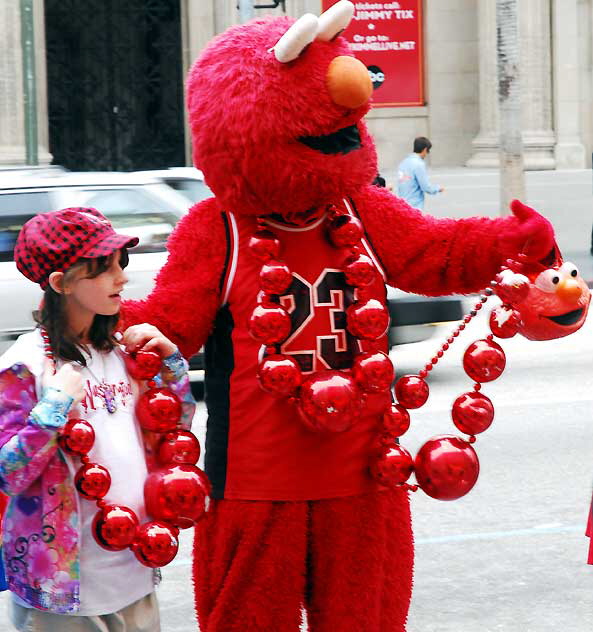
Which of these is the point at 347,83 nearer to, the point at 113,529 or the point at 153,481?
the point at 153,481

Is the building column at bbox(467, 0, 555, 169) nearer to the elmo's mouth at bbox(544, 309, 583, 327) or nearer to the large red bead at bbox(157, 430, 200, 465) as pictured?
the elmo's mouth at bbox(544, 309, 583, 327)

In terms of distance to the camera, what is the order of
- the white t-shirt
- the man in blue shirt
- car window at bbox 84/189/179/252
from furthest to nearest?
the man in blue shirt < car window at bbox 84/189/179/252 < the white t-shirt

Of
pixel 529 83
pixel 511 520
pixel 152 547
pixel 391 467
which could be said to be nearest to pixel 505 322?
pixel 391 467

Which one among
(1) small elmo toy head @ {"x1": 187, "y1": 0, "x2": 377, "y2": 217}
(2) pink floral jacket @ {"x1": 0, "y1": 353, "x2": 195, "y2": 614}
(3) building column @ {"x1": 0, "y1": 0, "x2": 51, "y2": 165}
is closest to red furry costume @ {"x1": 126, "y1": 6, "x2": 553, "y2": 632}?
(1) small elmo toy head @ {"x1": 187, "y1": 0, "x2": 377, "y2": 217}

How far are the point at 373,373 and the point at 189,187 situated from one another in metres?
5.87

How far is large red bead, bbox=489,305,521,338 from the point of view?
369cm

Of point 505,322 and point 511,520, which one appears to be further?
point 511,520

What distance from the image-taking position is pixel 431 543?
19.4 ft

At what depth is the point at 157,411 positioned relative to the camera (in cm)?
331

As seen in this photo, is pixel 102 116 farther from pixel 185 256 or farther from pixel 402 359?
pixel 185 256

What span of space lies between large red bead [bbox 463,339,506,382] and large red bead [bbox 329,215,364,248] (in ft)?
1.44

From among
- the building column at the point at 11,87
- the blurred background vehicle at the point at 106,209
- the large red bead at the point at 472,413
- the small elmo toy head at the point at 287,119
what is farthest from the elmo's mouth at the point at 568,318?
the building column at the point at 11,87

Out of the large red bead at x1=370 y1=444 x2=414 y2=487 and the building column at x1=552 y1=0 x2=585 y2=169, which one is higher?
the building column at x1=552 y1=0 x2=585 y2=169

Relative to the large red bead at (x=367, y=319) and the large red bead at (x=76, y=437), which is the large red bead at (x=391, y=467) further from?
the large red bead at (x=76, y=437)
